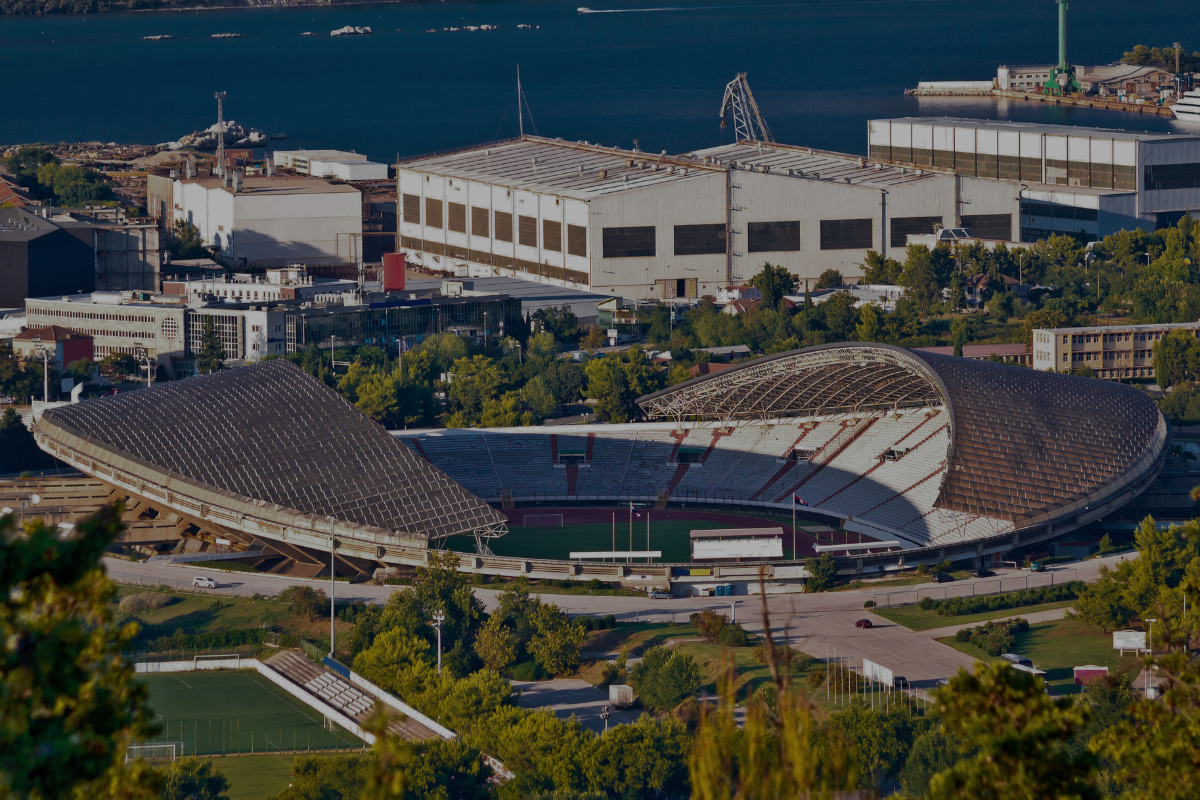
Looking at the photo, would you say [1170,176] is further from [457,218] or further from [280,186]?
[280,186]

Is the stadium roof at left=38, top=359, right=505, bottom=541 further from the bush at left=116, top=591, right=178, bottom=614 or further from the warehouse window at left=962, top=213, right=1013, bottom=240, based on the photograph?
the warehouse window at left=962, top=213, right=1013, bottom=240

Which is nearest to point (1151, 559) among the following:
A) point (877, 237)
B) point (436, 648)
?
point (436, 648)

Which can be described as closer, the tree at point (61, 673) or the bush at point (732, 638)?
the tree at point (61, 673)

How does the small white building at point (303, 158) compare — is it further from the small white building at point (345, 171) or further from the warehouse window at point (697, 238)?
the warehouse window at point (697, 238)

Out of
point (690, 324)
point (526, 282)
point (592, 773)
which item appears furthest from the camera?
point (526, 282)

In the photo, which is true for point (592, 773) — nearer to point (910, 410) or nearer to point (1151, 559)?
point (1151, 559)

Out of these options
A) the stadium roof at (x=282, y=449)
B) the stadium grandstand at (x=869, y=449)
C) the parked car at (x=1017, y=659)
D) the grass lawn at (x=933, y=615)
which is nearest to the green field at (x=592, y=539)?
the stadium roof at (x=282, y=449)
